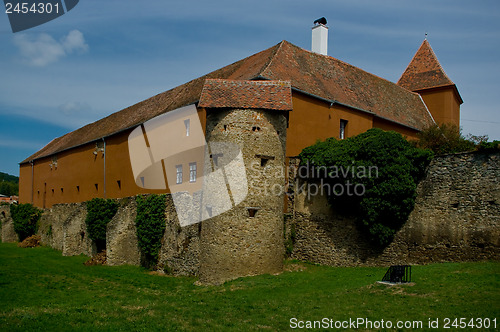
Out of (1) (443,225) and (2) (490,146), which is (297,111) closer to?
(1) (443,225)

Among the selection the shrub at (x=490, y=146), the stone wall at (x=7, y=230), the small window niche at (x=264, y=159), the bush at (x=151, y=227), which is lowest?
the stone wall at (x=7, y=230)

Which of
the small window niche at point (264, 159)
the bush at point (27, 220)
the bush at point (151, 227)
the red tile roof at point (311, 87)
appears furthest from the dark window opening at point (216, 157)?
the bush at point (27, 220)

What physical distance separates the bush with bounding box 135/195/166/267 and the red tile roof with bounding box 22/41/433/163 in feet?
23.7

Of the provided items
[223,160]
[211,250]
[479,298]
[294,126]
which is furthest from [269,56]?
[479,298]

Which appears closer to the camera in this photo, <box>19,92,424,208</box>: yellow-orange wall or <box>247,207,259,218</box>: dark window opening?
<box>247,207,259,218</box>: dark window opening

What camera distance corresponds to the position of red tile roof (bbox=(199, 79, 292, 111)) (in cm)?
1866

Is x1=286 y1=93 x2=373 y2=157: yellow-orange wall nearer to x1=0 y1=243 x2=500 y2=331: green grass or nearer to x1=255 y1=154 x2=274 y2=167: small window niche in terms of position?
x1=255 y1=154 x2=274 y2=167: small window niche

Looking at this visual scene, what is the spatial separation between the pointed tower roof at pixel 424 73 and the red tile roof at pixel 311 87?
1439 millimetres

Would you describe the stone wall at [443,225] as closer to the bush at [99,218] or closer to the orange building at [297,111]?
the orange building at [297,111]

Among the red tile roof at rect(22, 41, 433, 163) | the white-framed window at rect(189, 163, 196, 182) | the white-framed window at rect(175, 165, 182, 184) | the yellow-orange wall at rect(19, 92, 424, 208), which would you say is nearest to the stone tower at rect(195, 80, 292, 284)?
the yellow-orange wall at rect(19, 92, 424, 208)

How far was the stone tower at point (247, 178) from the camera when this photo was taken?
18156mm

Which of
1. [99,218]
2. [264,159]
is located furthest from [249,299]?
[99,218]

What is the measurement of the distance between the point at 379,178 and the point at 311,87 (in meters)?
8.90

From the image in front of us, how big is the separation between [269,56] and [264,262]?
13.1m
